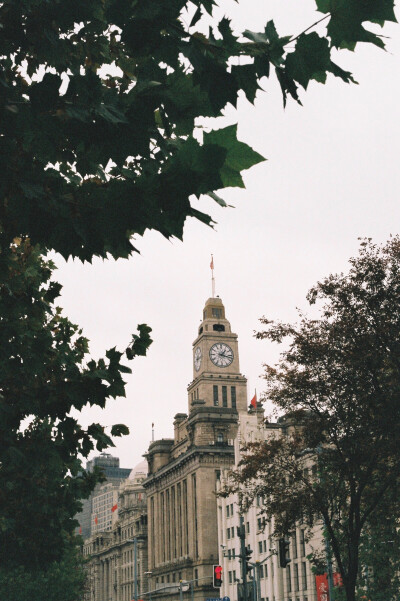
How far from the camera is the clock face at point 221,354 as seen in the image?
422 ft

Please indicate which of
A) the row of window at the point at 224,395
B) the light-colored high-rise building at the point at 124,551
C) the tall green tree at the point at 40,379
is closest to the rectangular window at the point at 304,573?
the row of window at the point at 224,395

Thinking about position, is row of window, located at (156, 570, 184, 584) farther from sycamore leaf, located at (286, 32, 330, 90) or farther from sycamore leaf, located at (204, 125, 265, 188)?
sycamore leaf, located at (286, 32, 330, 90)

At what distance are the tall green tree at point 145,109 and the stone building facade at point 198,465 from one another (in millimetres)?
103180

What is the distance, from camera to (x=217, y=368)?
128 metres

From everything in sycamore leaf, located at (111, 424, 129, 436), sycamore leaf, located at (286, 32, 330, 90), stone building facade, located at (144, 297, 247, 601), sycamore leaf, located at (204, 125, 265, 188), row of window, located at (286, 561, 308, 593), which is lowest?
row of window, located at (286, 561, 308, 593)

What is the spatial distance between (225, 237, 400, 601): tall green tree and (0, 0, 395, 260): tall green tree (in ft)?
65.8

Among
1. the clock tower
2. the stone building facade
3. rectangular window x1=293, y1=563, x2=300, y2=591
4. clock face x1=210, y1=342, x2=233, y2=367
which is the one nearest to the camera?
Answer: rectangular window x1=293, y1=563, x2=300, y2=591

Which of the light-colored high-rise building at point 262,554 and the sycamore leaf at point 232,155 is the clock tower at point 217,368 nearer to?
the light-colored high-rise building at point 262,554

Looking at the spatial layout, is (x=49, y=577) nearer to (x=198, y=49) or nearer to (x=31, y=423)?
(x=31, y=423)

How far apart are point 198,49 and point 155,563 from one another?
137496 millimetres

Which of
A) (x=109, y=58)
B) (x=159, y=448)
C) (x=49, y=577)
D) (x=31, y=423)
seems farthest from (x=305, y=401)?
(x=159, y=448)

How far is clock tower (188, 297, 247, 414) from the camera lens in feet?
413

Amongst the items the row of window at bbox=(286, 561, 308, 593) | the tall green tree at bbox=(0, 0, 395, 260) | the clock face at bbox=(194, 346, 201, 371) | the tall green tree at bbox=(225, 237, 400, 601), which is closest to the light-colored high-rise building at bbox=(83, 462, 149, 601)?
the clock face at bbox=(194, 346, 201, 371)

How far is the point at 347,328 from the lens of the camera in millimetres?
24188
